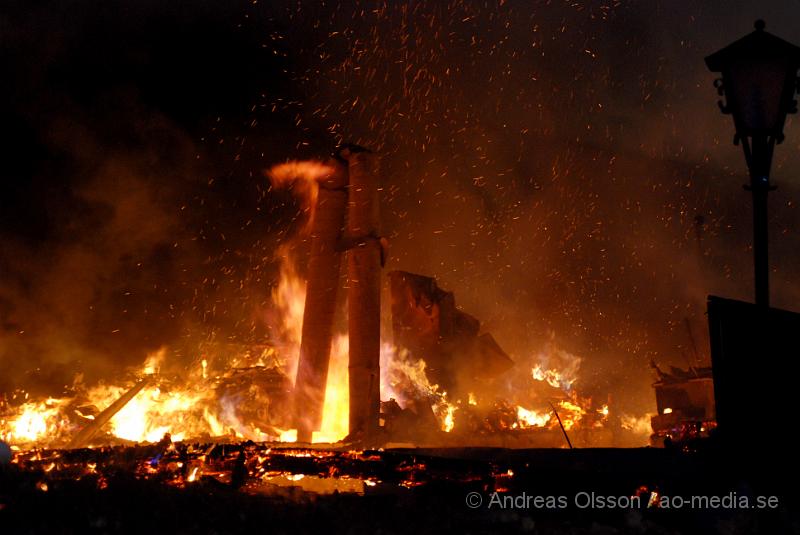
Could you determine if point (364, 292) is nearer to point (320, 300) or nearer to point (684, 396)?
point (320, 300)

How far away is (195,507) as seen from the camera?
12.4 ft

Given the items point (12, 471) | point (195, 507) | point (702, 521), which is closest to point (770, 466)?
point (702, 521)

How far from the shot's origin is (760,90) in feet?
16.4

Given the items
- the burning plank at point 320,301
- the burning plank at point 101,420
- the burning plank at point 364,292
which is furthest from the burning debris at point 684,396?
the burning plank at point 101,420

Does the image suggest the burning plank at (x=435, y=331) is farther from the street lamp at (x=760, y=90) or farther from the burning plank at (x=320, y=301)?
the street lamp at (x=760, y=90)

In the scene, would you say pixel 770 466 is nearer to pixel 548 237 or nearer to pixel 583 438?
pixel 583 438

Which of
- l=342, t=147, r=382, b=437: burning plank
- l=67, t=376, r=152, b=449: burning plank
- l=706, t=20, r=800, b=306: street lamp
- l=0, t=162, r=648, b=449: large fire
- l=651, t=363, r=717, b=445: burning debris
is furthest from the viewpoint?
l=651, t=363, r=717, b=445: burning debris

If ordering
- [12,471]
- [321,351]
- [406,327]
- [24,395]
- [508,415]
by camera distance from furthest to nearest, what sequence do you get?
[406,327] → [508,415] → [321,351] → [24,395] → [12,471]

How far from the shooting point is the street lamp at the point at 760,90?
194 inches

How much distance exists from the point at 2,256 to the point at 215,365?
5347 millimetres

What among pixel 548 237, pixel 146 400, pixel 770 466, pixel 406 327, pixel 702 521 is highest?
pixel 548 237

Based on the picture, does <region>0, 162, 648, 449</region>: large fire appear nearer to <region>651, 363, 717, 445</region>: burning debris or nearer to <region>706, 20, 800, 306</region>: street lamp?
<region>651, 363, 717, 445</region>: burning debris

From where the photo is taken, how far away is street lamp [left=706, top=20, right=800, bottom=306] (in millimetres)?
4930

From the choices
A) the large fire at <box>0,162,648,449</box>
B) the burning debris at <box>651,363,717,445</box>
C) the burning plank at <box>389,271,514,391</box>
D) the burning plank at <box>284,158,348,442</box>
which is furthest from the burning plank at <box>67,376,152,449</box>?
the burning debris at <box>651,363,717,445</box>
